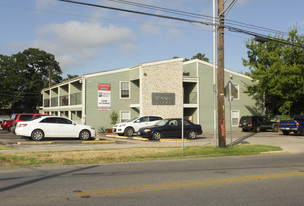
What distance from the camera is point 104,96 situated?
29656 mm

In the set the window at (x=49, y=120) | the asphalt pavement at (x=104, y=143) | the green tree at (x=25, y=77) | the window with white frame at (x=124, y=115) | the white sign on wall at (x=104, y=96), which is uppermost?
the green tree at (x=25, y=77)

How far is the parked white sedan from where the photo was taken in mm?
18698

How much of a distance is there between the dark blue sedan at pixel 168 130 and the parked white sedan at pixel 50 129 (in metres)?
3.69

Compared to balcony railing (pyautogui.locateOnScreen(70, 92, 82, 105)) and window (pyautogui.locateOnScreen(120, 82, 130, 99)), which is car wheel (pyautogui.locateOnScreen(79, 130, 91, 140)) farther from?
balcony railing (pyautogui.locateOnScreen(70, 92, 82, 105))

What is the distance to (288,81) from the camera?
99.9 ft

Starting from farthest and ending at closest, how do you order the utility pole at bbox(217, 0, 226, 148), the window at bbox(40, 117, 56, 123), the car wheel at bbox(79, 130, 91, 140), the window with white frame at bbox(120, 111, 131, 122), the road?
the window with white frame at bbox(120, 111, 131, 122)
the car wheel at bbox(79, 130, 91, 140)
the window at bbox(40, 117, 56, 123)
the utility pole at bbox(217, 0, 226, 148)
the road

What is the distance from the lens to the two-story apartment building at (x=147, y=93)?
29.3m

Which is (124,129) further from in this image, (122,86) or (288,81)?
(288,81)

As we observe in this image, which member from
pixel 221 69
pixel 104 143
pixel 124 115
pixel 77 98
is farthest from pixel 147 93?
pixel 221 69

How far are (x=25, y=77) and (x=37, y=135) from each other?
157ft

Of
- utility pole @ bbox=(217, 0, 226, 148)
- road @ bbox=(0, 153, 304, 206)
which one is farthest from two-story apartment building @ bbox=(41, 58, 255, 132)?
road @ bbox=(0, 153, 304, 206)

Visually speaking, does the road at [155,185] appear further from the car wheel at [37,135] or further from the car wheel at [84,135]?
the car wheel at [84,135]

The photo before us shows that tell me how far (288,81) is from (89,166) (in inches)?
1000

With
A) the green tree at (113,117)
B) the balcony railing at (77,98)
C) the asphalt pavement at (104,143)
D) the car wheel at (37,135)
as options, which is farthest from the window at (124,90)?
the car wheel at (37,135)
